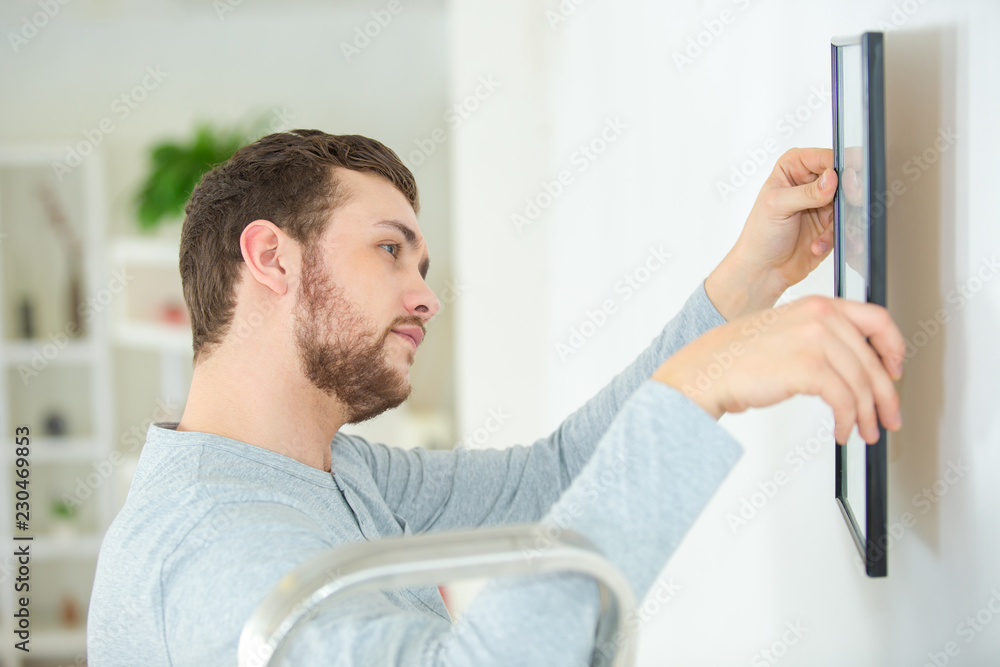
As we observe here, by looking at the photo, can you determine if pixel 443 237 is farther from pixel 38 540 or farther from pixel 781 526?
pixel 781 526

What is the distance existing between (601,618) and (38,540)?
3360 millimetres

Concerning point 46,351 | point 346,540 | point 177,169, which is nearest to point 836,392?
point 346,540

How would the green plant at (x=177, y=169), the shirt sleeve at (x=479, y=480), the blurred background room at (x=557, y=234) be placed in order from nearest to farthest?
the blurred background room at (x=557, y=234), the shirt sleeve at (x=479, y=480), the green plant at (x=177, y=169)

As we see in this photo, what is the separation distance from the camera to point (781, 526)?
104 cm

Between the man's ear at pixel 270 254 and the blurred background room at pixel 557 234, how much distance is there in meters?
0.63

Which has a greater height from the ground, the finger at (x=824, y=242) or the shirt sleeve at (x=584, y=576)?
the finger at (x=824, y=242)

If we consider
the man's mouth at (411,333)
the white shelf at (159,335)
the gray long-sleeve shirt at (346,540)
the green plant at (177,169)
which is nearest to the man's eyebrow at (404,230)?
the man's mouth at (411,333)

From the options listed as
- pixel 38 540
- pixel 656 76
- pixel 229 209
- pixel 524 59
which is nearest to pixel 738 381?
pixel 229 209

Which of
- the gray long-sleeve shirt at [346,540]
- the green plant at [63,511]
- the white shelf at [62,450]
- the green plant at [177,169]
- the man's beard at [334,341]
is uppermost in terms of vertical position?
the green plant at [177,169]

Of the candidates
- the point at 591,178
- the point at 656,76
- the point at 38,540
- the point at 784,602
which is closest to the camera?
the point at 784,602

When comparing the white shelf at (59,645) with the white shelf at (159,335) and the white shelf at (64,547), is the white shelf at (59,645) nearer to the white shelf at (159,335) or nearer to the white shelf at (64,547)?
the white shelf at (64,547)

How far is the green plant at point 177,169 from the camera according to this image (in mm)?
3012

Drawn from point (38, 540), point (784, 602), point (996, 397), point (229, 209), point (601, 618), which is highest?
point (229, 209)

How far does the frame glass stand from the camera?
54cm
